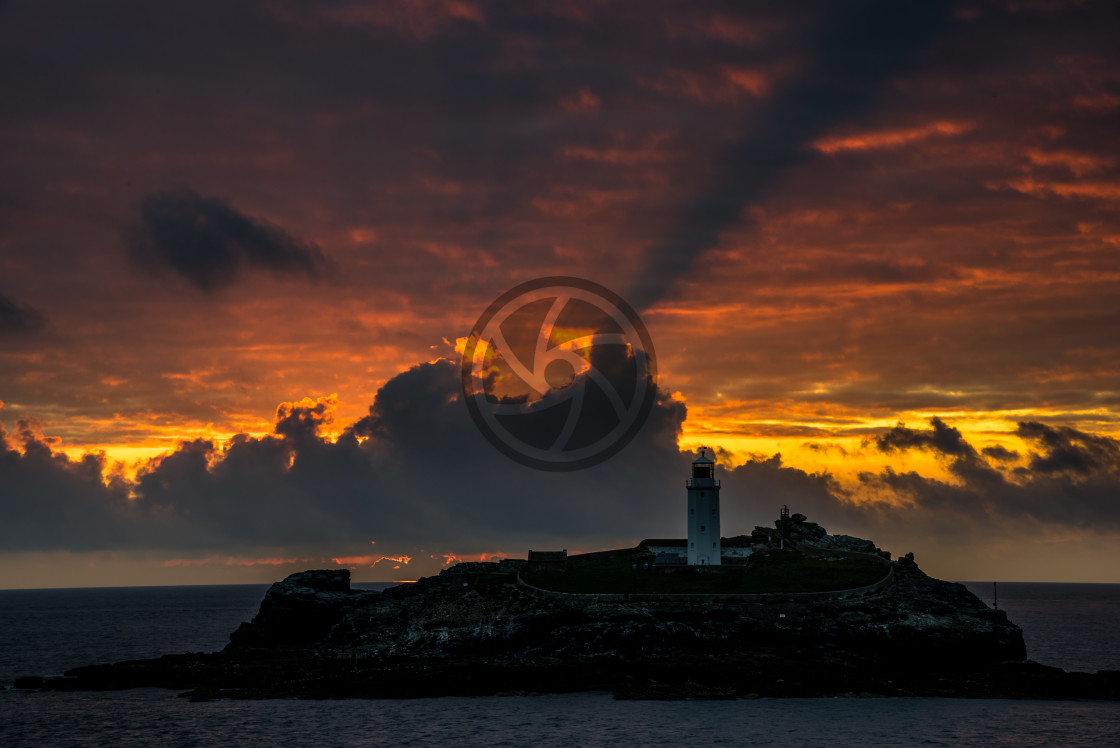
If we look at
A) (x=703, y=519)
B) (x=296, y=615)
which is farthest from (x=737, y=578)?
(x=296, y=615)

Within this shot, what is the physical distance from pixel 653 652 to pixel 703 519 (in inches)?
994

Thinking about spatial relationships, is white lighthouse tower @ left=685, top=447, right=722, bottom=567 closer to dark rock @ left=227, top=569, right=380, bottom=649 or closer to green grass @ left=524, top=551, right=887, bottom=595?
green grass @ left=524, top=551, right=887, bottom=595

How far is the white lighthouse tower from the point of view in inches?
4289

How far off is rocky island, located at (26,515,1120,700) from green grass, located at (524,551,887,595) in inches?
51.4

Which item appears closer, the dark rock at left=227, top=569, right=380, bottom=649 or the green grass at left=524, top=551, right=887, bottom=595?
the green grass at left=524, top=551, right=887, bottom=595

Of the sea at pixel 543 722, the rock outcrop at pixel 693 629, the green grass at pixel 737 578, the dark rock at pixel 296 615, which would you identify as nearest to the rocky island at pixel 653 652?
the rock outcrop at pixel 693 629

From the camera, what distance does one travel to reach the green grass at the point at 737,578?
95812 mm

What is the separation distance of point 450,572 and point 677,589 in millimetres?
28684

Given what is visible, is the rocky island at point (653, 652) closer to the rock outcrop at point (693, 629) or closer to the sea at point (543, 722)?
the rock outcrop at point (693, 629)

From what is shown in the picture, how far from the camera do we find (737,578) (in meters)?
99.9

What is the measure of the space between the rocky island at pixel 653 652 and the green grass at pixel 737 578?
131 centimetres

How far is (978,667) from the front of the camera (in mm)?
86188

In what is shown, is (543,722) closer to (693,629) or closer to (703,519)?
(693,629)

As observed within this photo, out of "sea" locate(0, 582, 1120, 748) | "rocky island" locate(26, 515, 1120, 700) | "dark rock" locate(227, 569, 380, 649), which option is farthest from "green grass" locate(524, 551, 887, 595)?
"dark rock" locate(227, 569, 380, 649)
